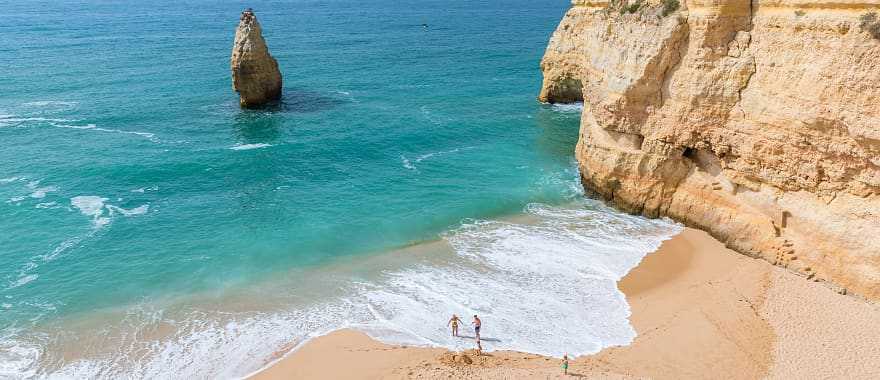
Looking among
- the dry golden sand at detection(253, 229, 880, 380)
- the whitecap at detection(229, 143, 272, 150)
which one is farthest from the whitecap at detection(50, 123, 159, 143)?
the dry golden sand at detection(253, 229, 880, 380)

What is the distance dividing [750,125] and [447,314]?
15161 millimetres

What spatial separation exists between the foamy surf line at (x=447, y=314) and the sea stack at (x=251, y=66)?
2750 cm

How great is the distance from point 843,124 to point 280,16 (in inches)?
4137

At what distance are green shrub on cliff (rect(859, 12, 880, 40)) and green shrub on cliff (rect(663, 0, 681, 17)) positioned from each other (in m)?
7.92

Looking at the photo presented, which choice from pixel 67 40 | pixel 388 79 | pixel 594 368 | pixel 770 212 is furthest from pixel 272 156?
pixel 67 40

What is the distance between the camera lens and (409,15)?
11412 centimetres

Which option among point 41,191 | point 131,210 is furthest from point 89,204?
point 41,191

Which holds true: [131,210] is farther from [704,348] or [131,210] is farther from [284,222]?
[704,348]

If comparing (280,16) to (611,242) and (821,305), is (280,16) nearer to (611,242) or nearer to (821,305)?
(611,242)

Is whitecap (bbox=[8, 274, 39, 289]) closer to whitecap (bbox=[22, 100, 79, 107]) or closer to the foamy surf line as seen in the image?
the foamy surf line

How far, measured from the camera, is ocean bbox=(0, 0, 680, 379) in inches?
857

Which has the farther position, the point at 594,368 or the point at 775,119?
the point at 775,119

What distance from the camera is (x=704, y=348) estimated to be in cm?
1992

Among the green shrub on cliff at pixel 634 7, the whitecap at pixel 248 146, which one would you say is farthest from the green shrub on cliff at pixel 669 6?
the whitecap at pixel 248 146
